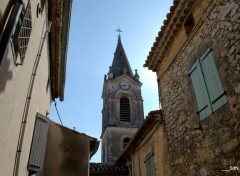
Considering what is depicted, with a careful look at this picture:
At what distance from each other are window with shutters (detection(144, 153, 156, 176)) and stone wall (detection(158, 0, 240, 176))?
197cm

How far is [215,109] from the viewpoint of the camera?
→ 5242 millimetres

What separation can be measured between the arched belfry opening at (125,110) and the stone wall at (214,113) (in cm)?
1917

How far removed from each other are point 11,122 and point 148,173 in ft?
24.1

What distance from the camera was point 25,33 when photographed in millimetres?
3912

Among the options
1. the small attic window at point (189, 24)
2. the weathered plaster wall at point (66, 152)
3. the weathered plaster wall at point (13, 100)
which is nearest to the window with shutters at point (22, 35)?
the weathered plaster wall at point (13, 100)

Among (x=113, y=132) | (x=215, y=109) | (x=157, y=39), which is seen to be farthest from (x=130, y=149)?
(x=113, y=132)

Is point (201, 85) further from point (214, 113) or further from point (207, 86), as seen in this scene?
point (214, 113)

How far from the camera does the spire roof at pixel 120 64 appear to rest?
31703 mm

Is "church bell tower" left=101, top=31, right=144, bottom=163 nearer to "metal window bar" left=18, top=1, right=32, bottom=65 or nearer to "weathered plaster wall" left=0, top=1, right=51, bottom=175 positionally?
"weathered plaster wall" left=0, top=1, right=51, bottom=175

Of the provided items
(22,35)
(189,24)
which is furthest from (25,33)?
(189,24)

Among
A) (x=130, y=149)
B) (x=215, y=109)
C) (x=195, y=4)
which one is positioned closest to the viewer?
(x=215, y=109)

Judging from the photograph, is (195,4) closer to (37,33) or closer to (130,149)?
(37,33)

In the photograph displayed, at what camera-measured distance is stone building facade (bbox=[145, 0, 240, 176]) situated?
4.81 metres

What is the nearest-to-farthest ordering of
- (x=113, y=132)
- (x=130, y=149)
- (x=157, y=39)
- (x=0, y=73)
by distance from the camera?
(x=0, y=73)
(x=157, y=39)
(x=130, y=149)
(x=113, y=132)
